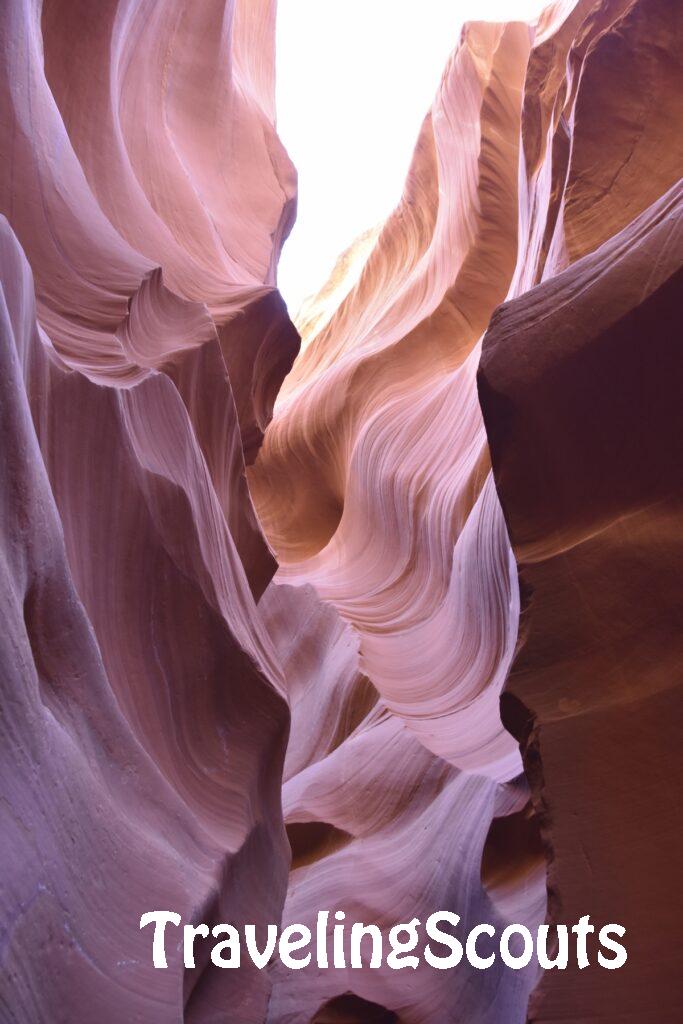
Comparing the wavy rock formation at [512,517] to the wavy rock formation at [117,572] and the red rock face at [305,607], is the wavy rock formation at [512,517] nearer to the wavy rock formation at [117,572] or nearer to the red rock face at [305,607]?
the red rock face at [305,607]

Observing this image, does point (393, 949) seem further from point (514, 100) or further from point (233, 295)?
point (514, 100)

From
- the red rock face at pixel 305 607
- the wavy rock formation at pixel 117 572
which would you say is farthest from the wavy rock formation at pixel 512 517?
the wavy rock formation at pixel 117 572

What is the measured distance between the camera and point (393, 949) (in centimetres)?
338

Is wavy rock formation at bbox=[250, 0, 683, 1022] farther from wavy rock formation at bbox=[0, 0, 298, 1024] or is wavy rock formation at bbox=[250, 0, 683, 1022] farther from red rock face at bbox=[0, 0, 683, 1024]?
wavy rock formation at bbox=[0, 0, 298, 1024]

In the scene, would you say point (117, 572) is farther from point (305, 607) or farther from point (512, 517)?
point (305, 607)

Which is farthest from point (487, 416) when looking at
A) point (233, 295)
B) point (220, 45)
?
point (220, 45)

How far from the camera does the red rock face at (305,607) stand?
196cm

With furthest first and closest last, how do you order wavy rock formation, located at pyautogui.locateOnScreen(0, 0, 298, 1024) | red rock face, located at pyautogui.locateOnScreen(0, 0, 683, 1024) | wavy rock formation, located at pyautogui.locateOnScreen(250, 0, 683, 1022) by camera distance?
wavy rock formation, located at pyautogui.locateOnScreen(250, 0, 683, 1022) → red rock face, located at pyautogui.locateOnScreen(0, 0, 683, 1024) → wavy rock formation, located at pyautogui.locateOnScreen(0, 0, 298, 1024)

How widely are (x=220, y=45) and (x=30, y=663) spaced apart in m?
5.02

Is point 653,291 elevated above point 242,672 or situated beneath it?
elevated above

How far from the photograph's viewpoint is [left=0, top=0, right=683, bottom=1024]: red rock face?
1.96m

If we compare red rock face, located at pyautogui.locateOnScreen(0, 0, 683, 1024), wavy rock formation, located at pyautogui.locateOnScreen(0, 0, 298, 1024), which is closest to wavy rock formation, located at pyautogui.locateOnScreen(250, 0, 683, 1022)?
red rock face, located at pyautogui.locateOnScreen(0, 0, 683, 1024)

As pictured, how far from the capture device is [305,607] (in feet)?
19.0

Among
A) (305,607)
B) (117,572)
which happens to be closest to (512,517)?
(117,572)
